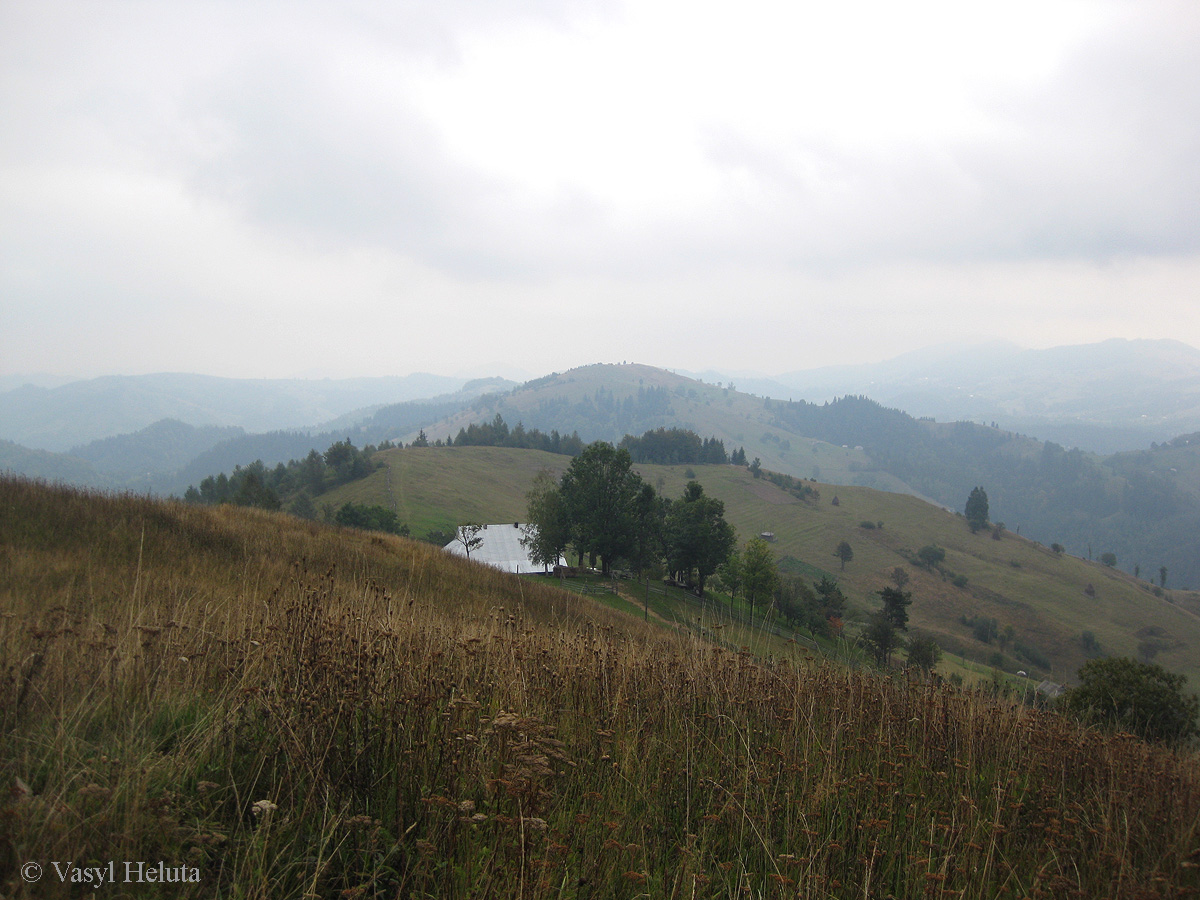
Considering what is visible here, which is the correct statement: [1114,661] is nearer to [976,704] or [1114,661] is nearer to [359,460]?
[976,704]

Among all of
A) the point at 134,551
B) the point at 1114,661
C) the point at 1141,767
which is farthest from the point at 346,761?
the point at 1114,661

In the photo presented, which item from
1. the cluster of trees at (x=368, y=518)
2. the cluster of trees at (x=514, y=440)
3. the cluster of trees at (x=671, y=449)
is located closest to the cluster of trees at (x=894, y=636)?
the cluster of trees at (x=368, y=518)

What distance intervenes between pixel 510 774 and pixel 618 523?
159 ft

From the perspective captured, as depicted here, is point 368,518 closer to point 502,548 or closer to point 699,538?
point 502,548

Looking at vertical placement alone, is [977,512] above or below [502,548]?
above

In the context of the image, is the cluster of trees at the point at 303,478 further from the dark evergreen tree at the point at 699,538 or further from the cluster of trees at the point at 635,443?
the dark evergreen tree at the point at 699,538

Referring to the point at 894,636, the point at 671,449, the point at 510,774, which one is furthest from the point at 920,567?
the point at 510,774

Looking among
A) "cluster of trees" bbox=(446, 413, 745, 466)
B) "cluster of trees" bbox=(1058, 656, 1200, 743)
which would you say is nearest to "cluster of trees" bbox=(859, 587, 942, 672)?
"cluster of trees" bbox=(1058, 656, 1200, 743)

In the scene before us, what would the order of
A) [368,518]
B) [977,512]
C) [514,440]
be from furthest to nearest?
[514,440], [977,512], [368,518]

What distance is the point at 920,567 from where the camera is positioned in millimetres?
112812

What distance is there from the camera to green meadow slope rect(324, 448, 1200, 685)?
3593 inches

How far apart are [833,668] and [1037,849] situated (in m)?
2.81

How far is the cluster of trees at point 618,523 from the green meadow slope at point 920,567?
40381 mm

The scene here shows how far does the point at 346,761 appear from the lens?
9.60 feet
